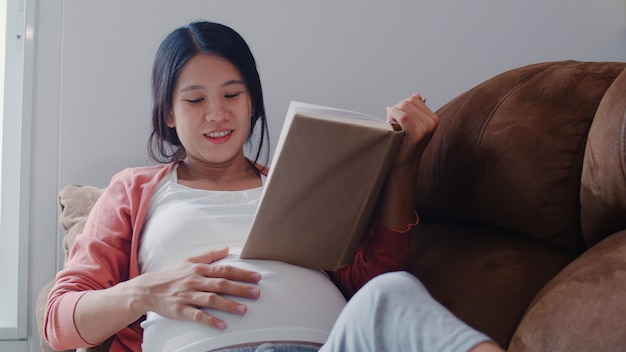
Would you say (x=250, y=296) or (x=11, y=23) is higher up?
(x=11, y=23)

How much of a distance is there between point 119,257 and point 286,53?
86 cm

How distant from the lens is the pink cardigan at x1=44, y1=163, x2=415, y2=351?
1025 mm

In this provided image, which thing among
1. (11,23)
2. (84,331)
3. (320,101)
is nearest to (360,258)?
(84,331)

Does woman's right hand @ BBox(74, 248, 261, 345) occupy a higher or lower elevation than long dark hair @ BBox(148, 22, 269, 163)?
lower

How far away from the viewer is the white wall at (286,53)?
66.5 inches

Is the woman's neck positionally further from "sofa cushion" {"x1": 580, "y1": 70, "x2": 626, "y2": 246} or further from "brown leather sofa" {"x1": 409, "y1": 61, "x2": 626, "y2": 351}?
"sofa cushion" {"x1": 580, "y1": 70, "x2": 626, "y2": 246}

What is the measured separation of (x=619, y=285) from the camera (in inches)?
26.5

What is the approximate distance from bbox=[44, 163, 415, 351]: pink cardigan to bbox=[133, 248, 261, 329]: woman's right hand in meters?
0.12

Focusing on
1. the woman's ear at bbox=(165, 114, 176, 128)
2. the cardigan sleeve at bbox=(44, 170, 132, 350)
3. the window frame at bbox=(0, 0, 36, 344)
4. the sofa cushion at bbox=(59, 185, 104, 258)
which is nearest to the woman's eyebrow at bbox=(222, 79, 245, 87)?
the woman's ear at bbox=(165, 114, 176, 128)

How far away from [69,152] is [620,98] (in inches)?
51.7

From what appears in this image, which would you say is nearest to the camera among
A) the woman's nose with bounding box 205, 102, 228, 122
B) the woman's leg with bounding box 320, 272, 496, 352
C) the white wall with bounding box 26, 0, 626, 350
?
the woman's leg with bounding box 320, 272, 496, 352

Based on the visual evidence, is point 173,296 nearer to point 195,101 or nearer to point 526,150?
point 195,101

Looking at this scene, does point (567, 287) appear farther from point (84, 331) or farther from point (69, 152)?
point (69, 152)

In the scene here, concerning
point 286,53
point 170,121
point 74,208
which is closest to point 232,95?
point 170,121
